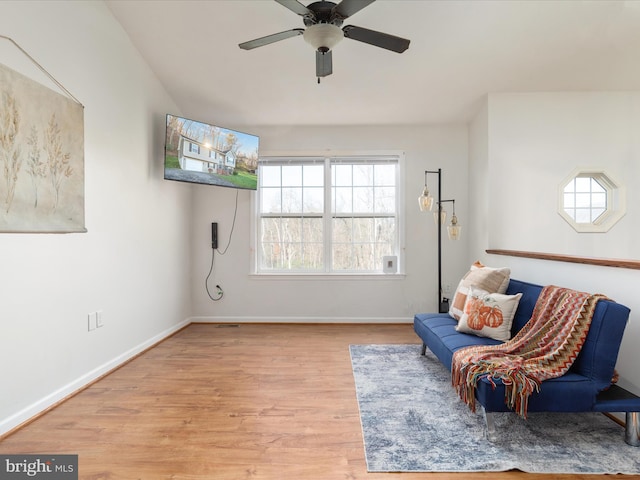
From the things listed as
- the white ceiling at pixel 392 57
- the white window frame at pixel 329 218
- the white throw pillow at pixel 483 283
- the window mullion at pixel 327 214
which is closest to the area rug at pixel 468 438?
the white throw pillow at pixel 483 283

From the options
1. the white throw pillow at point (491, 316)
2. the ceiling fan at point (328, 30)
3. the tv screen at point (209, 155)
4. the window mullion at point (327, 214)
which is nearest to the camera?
the ceiling fan at point (328, 30)

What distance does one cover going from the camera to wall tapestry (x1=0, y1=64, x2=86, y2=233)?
195 centimetres

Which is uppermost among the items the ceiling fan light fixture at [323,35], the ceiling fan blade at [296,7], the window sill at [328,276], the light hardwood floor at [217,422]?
the ceiling fan blade at [296,7]

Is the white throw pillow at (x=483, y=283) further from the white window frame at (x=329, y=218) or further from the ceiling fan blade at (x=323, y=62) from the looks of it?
the ceiling fan blade at (x=323, y=62)

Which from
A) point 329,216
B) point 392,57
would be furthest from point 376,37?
point 329,216

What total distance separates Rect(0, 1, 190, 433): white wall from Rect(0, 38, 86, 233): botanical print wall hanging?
97mm

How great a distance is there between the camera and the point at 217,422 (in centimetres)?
204

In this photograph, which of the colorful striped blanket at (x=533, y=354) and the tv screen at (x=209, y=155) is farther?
the tv screen at (x=209, y=155)

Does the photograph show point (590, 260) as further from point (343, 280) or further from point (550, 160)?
point (343, 280)

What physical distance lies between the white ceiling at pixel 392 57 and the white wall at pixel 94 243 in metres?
0.51

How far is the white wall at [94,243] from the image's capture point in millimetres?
2049

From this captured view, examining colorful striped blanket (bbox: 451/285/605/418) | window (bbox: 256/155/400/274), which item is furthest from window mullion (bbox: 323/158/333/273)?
colorful striped blanket (bbox: 451/285/605/418)

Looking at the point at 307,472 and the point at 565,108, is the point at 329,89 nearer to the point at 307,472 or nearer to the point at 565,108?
the point at 565,108

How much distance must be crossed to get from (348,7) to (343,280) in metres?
3.07
